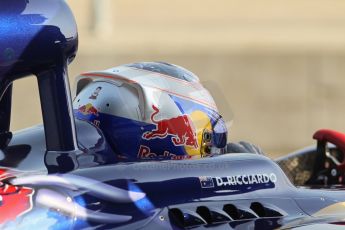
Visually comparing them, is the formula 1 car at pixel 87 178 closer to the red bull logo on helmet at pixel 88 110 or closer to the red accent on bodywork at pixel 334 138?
the red bull logo on helmet at pixel 88 110

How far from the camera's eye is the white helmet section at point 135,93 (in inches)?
139

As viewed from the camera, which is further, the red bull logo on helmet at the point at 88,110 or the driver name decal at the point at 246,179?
the red bull logo on helmet at the point at 88,110

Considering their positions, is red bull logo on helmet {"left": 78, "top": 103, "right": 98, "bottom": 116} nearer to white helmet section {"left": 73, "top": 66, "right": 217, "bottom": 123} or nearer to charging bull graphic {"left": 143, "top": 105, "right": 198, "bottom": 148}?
white helmet section {"left": 73, "top": 66, "right": 217, "bottom": 123}

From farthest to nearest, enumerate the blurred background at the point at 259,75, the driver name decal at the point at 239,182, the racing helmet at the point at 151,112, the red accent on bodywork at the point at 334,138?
the blurred background at the point at 259,75, the red accent on bodywork at the point at 334,138, the racing helmet at the point at 151,112, the driver name decal at the point at 239,182

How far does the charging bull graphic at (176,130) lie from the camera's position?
11.6 feet

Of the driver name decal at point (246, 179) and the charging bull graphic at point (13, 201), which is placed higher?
the charging bull graphic at point (13, 201)

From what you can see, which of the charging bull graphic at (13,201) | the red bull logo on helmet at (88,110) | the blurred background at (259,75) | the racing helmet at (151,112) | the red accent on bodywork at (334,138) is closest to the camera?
the charging bull graphic at (13,201)

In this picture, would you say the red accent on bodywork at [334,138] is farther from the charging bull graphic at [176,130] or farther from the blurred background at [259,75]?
the blurred background at [259,75]

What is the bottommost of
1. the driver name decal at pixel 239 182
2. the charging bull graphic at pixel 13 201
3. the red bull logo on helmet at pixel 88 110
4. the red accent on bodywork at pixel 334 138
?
the red accent on bodywork at pixel 334 138

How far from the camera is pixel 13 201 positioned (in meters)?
2.87

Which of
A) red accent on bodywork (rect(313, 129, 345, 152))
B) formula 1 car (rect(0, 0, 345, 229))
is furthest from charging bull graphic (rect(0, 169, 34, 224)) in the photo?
red accent on bodywork (rect(313, 129, 345, 152))

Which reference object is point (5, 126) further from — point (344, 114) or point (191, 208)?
point (344, 114)

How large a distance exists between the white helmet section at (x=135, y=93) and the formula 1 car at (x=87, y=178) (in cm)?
17

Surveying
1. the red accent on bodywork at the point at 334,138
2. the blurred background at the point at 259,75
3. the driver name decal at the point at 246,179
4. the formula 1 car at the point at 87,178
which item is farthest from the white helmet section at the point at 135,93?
the blurred background at the point at 259,75
